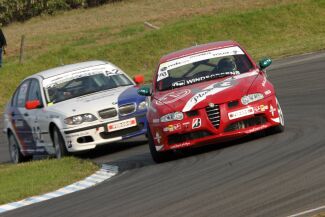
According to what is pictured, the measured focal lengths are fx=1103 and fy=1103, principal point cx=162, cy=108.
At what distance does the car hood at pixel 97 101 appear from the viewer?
16.7 metres

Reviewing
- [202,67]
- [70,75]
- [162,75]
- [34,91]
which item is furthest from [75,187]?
[34,91]

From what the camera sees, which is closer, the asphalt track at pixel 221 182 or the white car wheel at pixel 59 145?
the asphalt track at pixel 221 182

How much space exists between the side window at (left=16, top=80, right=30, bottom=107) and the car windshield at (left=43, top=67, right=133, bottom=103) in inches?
30.6

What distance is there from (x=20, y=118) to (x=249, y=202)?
30.1 ft

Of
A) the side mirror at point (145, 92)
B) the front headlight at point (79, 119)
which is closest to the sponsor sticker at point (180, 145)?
the side mirror at point (145, 92)

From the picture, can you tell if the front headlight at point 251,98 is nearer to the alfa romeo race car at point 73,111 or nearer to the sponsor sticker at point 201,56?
the sponsor sticker at point 201,56

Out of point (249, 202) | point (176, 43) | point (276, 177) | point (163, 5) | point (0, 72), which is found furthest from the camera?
point (163, 5)

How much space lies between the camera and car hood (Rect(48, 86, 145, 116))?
16.7 meters

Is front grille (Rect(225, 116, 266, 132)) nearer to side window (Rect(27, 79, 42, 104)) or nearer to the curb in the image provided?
the curb

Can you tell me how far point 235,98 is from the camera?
1394 centimetres

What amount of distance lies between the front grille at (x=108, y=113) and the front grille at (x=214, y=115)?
10.1 ft

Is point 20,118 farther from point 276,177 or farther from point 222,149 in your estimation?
point 276,177

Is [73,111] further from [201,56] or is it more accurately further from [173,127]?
[173,127]

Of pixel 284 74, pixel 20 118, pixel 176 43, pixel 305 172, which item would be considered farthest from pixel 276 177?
pixel 176 43
